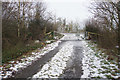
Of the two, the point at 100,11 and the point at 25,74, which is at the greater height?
the point at 100,11

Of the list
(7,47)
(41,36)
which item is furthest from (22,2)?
(7,47)

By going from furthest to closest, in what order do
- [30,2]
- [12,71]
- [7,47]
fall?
[30,2] → [7,47] → [12,71]

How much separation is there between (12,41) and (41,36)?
15.6ft

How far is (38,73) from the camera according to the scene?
3.95m

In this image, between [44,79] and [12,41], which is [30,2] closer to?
[12,41]

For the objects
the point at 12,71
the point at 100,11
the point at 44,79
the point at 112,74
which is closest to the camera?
the point at 44,79

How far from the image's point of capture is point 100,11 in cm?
849

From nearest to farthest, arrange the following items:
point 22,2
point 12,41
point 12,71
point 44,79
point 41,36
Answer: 1. point 44,79
2. point 12,71
3. point 12,41
4. point 41,36
5. point 22,2

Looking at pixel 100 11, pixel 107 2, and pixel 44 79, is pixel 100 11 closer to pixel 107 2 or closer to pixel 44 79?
pixel 107 2

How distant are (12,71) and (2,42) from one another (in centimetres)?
308

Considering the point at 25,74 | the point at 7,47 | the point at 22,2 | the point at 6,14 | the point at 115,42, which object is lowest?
the point at 25,74

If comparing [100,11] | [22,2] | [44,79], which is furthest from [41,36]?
[44,79]

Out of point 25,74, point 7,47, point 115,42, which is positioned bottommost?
point 25,74

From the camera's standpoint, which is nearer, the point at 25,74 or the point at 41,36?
the point at 25,74
